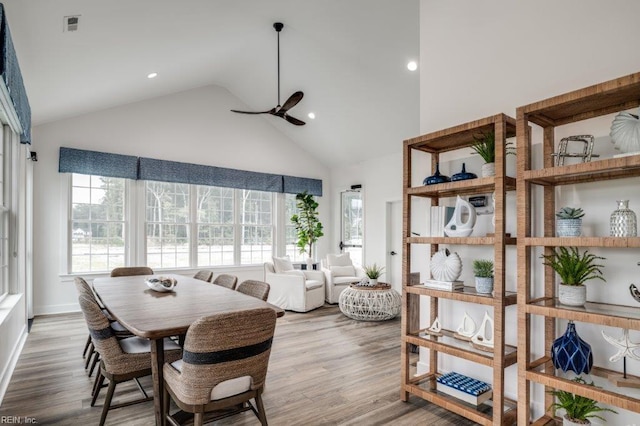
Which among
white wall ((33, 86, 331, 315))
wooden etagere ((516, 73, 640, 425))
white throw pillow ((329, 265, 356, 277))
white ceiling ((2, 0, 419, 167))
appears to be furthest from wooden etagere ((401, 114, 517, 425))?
white wall ((33, 86, 331, 315))

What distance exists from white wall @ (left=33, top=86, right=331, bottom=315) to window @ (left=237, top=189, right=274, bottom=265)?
0.33 metres

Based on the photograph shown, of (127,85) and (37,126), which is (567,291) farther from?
(37,126)

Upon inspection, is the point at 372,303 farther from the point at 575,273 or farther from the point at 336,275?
the point at 575,273

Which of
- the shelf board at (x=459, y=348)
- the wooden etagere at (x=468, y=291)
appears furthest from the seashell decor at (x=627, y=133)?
the shelf board at (x=459, y=348)

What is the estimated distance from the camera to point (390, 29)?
445cm

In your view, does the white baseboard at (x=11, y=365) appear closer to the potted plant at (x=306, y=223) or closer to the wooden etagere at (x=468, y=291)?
the wooden etagere at (x=468, y=291)

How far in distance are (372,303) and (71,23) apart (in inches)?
177

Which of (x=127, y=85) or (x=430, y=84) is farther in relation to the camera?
(x=127, y=85)

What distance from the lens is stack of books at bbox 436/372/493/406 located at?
251 centimetres

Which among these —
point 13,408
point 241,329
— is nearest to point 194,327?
point 241,329

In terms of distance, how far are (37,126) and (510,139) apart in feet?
20.7

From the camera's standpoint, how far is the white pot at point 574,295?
2.06 metres

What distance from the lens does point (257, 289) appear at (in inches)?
123

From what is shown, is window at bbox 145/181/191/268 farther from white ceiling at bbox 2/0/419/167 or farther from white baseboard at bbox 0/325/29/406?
white baseboard at bbox 0/325/29/406
